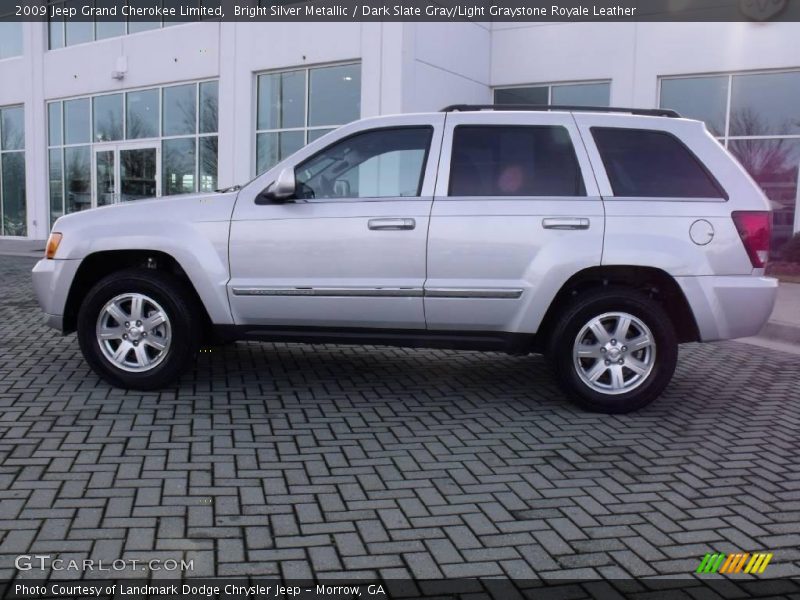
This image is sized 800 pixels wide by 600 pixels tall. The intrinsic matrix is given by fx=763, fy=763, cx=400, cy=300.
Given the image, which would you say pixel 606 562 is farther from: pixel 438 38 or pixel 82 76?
pixel 82 76

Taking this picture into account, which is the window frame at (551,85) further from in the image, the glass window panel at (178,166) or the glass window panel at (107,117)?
the glass window panel at (107,117)

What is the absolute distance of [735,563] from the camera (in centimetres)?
310

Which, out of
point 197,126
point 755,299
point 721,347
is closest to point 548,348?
point 755,299

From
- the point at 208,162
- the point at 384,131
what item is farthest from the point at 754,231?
the point at 208,162

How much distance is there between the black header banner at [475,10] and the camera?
14.7 metres

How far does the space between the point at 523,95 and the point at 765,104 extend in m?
5.00

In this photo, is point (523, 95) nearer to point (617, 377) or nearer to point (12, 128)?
point (617, 377)

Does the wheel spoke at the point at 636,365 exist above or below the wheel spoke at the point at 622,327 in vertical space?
below

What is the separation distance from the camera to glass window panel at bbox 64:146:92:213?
2228 centimetres

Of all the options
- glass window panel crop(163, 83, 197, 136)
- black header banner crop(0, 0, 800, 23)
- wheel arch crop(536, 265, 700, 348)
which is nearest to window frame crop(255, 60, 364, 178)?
black header banner crop(0, 0, 800, 23)

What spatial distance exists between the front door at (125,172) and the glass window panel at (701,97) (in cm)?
1298

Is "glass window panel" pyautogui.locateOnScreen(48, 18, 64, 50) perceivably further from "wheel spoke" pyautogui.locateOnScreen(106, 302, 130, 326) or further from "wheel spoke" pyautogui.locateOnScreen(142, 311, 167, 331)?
"wheel spoke" pyautogui.locateOnScreen(142, 311, 167, 331)

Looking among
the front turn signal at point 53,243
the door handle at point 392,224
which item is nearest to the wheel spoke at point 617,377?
the door handle at point 392,224

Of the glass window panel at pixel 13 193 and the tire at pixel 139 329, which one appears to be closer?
the tire at pixel 139 329
